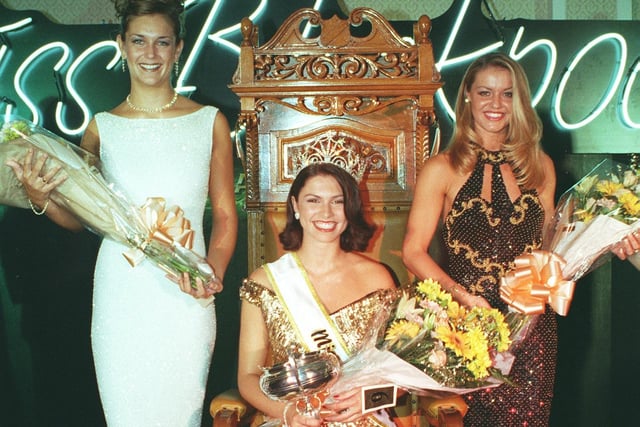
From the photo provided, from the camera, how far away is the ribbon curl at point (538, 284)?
7.75 feet

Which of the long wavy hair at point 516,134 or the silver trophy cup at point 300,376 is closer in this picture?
the silver trophy cup at point 300,376

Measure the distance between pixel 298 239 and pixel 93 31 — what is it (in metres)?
1.94

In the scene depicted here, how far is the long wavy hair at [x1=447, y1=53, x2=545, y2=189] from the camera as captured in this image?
2.74 meters

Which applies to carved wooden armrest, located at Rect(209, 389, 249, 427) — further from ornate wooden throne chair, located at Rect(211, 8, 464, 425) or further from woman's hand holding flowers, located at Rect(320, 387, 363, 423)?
ornate wooden throne chair, located at Rect(211, 8, 464, 425)

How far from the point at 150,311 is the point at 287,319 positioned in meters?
0.53

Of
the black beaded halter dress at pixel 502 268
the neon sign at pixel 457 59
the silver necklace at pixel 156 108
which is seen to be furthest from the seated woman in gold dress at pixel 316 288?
the neon sign at pixel 457 59

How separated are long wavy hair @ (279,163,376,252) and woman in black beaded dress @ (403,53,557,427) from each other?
230 millimetres

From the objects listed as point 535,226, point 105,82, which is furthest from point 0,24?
point 535,226

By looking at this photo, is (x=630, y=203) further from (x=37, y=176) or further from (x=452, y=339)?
(x=37, y=176)

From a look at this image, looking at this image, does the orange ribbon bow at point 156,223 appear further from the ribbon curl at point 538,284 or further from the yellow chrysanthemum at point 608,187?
the yellow chrysanthemum at point 608,187

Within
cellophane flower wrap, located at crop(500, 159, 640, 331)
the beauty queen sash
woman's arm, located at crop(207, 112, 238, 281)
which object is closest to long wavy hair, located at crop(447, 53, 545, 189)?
cellophane flower wrap, located at crop(500, 159, 640, 331)

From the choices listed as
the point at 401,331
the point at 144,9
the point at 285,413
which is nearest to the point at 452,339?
the point at 401,331

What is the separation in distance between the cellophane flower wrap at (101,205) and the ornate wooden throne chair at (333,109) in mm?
742

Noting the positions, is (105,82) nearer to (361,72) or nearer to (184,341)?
(361,72)
